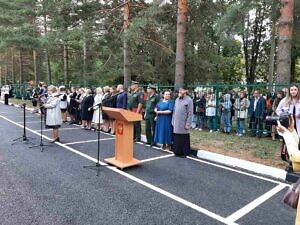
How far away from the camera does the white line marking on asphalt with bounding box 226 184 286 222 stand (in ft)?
15.0

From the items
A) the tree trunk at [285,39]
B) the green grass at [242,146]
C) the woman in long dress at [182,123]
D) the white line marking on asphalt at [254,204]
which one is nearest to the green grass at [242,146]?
the green grass at [242,146]

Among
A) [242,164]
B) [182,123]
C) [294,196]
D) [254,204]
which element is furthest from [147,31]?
[294,196]

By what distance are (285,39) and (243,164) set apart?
16.8 feet

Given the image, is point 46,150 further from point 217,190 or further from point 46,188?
point 217,190

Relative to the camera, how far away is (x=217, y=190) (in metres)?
5.65

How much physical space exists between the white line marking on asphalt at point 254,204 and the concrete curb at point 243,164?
0.60 metres

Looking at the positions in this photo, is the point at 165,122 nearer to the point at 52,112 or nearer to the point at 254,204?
the point at 52,112

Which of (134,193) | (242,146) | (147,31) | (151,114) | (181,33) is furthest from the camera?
(147,31)

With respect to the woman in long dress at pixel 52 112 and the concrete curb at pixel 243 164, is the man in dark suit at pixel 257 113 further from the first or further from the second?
the woman in long dress at pixel 52 112

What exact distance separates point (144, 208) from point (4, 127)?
10.1m

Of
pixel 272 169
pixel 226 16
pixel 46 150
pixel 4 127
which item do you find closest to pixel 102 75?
pixel 4 127

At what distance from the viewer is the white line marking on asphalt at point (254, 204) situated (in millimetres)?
4562

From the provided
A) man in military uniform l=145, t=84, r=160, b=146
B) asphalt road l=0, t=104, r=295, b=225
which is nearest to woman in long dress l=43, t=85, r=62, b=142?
asphalt road l=0, t=104, r=295, b=225

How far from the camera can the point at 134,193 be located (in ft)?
17.7
